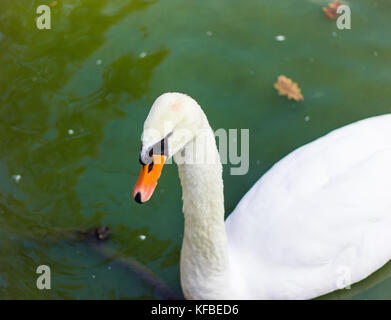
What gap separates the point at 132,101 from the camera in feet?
15.4

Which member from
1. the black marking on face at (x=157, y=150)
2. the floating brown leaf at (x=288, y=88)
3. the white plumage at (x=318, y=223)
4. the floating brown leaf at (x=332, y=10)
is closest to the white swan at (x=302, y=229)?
the white plumage at (x=318, y=223)

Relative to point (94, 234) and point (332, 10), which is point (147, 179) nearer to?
point (94, 234)

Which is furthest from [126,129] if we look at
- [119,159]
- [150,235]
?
[150,235]

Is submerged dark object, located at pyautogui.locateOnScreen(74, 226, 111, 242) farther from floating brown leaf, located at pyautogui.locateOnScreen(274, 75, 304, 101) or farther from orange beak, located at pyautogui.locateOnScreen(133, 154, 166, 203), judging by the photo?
floating brown leaf, located at pyautogui.locateOnScreen(274, 75, 304, 101)

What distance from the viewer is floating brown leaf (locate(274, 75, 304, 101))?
4.70 meters

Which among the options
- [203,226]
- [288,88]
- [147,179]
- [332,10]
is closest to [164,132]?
[147,179]

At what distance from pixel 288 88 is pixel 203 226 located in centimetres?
222

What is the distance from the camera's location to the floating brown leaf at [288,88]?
4.70 meters

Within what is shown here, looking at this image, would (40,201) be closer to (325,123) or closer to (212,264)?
(212,264)

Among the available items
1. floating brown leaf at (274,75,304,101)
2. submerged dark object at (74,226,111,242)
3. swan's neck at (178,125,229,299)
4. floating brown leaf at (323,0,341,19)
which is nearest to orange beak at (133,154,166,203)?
swan's neck at (178,125,229,299)

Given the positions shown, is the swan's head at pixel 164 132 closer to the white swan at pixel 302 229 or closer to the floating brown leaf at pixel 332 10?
the white swan at pixel 302 229

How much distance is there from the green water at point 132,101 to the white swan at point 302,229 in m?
A: 0.41

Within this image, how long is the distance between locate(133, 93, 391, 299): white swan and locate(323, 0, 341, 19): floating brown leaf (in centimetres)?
201
